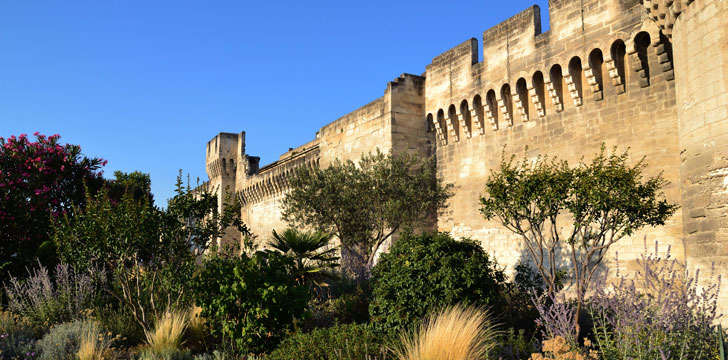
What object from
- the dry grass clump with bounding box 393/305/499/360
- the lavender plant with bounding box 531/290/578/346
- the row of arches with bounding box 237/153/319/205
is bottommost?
the dry grass clump with bounding box 393/305/499/360

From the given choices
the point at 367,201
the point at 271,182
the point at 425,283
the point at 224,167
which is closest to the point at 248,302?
the point at 425,283

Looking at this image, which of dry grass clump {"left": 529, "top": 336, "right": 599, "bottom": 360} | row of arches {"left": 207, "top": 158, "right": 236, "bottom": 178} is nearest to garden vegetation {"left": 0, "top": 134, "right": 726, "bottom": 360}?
dry grass clump {"left": 529, "top": 336, "right": 599, "bottom": 360}

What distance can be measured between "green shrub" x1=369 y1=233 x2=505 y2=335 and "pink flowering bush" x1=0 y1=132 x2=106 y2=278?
8176mm

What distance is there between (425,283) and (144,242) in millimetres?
4573

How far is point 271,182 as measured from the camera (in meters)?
26.5

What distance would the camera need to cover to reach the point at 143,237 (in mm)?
8820

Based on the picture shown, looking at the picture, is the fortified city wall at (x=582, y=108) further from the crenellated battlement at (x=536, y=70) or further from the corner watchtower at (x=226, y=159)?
the corner watchtower at (x=226, y=159)

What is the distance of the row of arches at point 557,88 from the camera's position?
10844 mm

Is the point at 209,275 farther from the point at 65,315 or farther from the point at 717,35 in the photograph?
the point at 717,35

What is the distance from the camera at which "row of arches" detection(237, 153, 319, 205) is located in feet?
75.8

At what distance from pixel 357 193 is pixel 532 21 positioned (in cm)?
610

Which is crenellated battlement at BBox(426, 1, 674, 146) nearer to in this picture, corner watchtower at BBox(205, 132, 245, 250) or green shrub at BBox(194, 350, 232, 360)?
green shrub at BBox(194, 350, 232, 360)

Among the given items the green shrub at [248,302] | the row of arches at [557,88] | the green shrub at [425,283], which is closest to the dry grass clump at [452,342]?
the green shrub at [425,283]

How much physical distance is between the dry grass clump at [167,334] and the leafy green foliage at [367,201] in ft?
19.8
